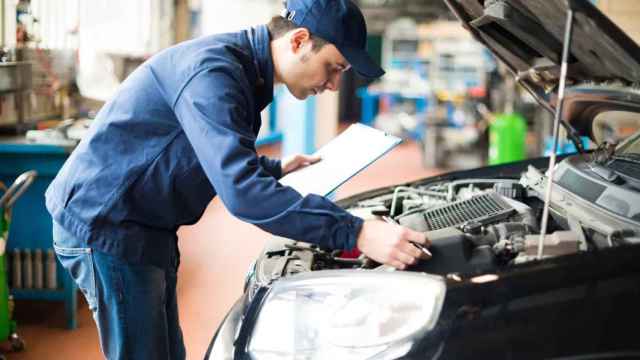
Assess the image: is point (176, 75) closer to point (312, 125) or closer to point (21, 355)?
point (21, 355)

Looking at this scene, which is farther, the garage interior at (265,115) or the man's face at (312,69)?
the garage interior at (265,115)

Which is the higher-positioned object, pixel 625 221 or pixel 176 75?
pixel 176 75

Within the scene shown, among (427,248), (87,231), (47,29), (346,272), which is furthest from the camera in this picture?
(47,29)

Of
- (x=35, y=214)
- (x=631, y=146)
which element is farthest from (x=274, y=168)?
(x=35, y=214)

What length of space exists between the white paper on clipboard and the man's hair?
0.41 meters

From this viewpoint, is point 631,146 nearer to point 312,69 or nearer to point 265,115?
point 312,69

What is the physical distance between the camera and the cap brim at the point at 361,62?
5.56ft

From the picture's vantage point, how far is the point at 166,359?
187cm

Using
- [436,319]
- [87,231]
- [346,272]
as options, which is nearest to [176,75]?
[87,231]

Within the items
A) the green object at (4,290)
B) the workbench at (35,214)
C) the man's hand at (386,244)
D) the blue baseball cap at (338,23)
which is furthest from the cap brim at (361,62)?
the workbench at (35,214)

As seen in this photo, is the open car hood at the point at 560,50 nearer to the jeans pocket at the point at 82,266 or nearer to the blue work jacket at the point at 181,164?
the blue work jacket at the point at 181,164

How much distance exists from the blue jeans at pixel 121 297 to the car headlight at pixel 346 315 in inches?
14.3

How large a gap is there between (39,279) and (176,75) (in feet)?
7.71

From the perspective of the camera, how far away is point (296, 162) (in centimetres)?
224
